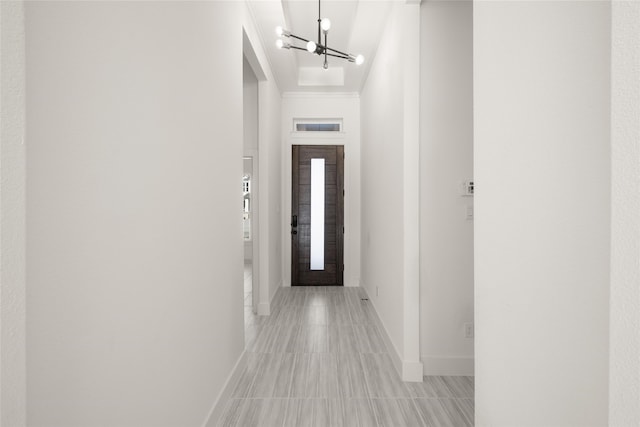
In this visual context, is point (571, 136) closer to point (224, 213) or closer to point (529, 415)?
point (529, 415)

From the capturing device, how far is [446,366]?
2721 mm

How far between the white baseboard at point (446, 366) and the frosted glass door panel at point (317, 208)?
3.08 m

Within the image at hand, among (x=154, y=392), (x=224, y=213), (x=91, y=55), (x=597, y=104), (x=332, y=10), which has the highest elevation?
(x=332, y=10)

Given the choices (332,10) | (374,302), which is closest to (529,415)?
(374,302)

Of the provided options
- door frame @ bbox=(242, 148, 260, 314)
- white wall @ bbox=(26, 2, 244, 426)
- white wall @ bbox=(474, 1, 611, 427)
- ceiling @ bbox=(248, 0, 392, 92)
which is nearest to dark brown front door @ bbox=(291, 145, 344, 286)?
ceiling @ bbox=(248, 0, 392, 92)

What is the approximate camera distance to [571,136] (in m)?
0.91

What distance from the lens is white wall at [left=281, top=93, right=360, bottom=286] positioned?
5.50m

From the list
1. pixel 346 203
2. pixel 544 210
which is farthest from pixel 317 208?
pixel 544 210

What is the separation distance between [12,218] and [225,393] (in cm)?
201

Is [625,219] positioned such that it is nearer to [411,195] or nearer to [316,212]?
[411,195]

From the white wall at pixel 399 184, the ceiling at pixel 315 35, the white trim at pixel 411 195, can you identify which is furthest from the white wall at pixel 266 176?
the white trim at pixel 411 195

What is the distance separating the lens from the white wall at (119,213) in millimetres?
817

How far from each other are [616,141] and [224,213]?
208cm

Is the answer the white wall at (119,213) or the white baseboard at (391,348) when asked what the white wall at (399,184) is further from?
the white wall at (119,213)
